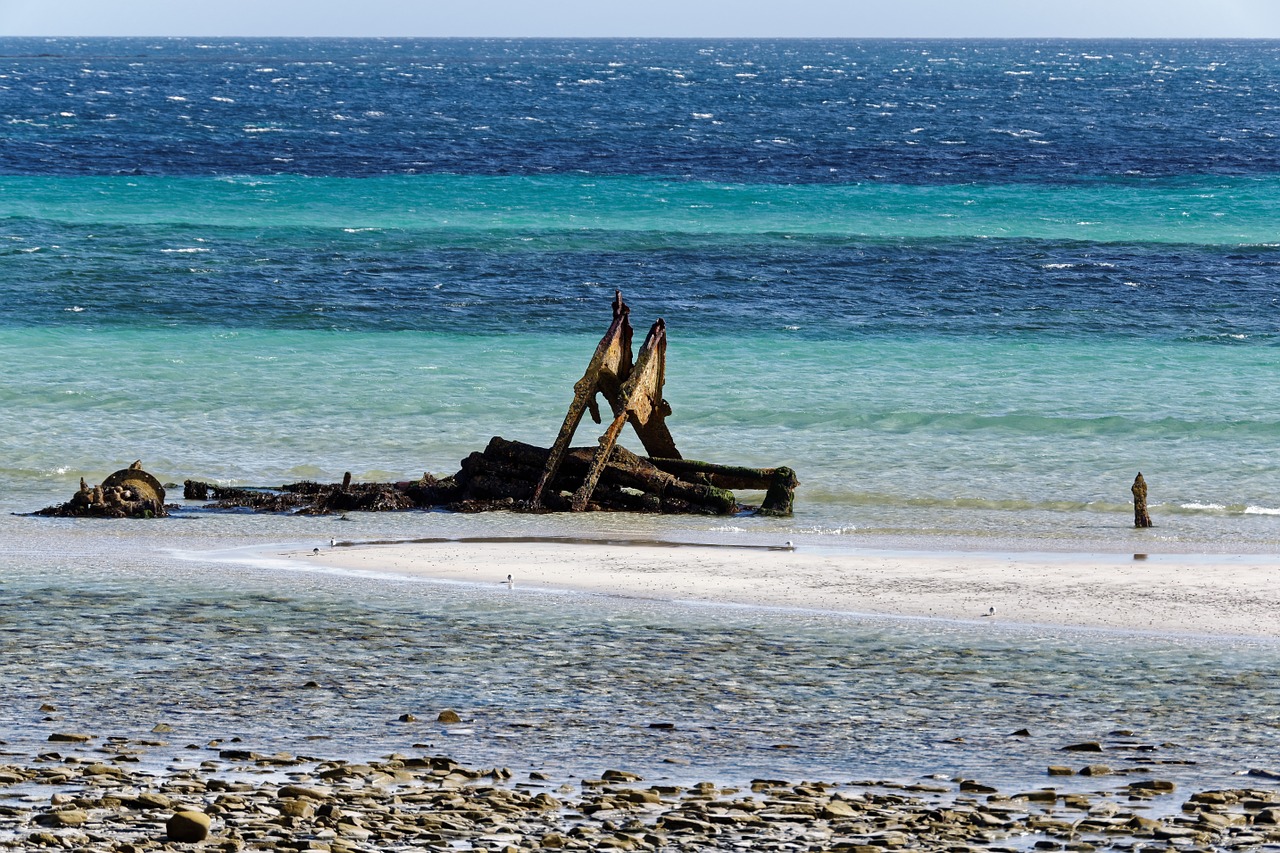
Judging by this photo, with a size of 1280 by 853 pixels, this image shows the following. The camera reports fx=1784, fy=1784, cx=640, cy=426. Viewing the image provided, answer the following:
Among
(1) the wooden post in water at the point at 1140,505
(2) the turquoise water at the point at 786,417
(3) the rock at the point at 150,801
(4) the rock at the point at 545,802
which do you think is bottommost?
(3) the rock at the point at 150,801

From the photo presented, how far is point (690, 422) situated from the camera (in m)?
22.2

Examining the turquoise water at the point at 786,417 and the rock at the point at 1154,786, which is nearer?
the rock at the point at 1154,786

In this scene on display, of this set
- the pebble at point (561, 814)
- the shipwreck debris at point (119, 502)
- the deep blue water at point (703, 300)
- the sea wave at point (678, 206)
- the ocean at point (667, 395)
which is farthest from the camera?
the sea wave at point (678, 206)

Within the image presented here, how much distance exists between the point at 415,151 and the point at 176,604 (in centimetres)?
5566

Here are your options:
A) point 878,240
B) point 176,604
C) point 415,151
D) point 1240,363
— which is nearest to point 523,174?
point 415,151

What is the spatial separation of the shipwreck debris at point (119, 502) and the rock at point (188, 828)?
9.19m

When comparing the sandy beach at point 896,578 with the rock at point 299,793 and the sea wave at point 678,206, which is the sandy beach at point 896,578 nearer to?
A: the rock at point 299,793

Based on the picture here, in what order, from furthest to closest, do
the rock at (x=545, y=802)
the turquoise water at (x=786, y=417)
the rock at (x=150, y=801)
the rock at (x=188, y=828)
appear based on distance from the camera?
the turquoise water at (x=786, y=417), the rock at (x=545, y=802), the rock at (x=150, y=801), the rock at (x=188, y=828)

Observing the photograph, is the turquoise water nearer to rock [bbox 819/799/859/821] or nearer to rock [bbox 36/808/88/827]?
rock [bbox 819/799/859/821]

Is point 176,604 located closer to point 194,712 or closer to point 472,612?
point 472,612

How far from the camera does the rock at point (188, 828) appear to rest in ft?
22.5

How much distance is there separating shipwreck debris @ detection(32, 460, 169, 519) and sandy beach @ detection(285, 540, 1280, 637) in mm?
2306

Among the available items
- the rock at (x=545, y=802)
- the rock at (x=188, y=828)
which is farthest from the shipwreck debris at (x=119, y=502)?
the rock at (x=188, y=828)

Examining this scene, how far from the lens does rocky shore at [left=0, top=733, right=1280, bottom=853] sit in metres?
7.02
